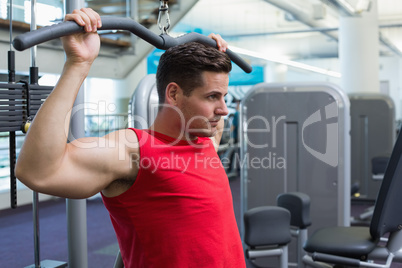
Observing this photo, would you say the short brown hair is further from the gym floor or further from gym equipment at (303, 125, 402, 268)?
the gym floor

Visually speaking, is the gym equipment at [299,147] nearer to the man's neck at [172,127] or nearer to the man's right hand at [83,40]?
the man's neck at [172,127]

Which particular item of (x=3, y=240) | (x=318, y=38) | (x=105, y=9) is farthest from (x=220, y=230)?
(x=318, y=38)

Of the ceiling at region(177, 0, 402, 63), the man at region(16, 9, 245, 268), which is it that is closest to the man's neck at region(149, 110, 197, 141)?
the man at region(16, 9, 245, 268)

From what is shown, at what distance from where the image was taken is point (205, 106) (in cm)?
116

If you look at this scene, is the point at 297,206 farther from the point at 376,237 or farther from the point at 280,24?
the point at 280,24

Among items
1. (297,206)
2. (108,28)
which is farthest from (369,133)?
(108,28)

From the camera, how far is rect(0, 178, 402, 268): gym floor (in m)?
3.66

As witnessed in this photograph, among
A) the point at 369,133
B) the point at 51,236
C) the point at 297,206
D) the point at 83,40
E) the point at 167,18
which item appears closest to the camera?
the point at 83,40

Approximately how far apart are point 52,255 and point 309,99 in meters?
2.54

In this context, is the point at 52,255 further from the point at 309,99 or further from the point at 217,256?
the point at 217,256

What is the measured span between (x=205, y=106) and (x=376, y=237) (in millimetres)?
1133

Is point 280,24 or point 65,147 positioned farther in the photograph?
point 280,24

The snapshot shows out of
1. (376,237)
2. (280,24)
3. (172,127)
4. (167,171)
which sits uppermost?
(280,24)

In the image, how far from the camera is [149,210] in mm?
1093
